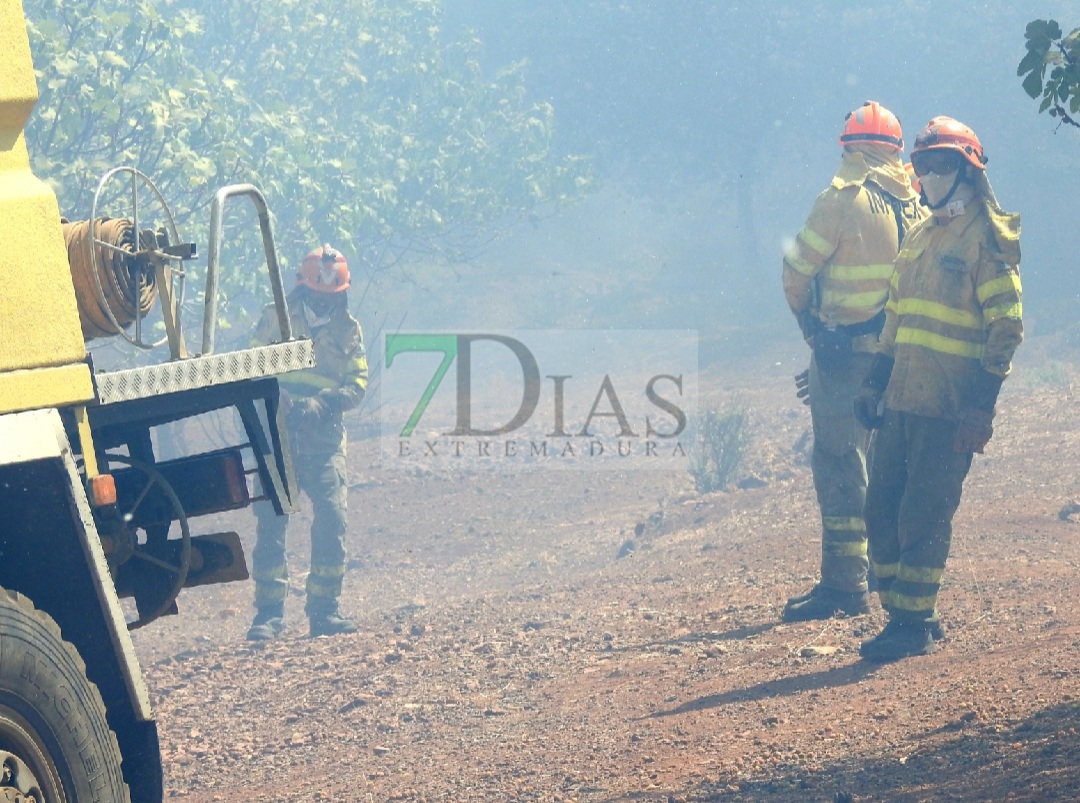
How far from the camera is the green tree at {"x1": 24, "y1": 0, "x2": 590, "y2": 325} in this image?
1270 centimetres

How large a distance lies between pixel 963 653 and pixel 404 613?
530 centimetres

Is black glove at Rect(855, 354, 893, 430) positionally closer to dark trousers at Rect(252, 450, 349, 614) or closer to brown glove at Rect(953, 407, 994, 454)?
brown glove at Rect(953, 407, 994, 454)

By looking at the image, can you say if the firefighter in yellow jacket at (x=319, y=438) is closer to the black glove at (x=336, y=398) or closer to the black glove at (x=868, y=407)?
the black glove at (x=336, y=398)

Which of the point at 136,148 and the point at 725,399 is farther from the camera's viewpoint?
the point at 725,399

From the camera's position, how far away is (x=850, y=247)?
769 centimetres

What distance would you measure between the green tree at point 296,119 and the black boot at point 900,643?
878 centimetres

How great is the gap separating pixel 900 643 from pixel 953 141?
2.50m

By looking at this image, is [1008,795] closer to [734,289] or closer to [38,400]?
[38,400]

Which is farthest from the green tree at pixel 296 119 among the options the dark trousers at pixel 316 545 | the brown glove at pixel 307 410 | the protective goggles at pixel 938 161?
the protective goggles at pixel 938 161

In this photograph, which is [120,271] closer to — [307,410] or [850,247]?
[850,247]

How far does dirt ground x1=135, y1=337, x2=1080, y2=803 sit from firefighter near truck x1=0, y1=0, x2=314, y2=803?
6.41 feet

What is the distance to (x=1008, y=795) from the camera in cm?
417

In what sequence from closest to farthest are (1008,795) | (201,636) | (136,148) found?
(1008,795)
(201,636)
(136,148)

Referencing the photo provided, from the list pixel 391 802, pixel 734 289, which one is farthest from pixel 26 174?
pixel 734 289
